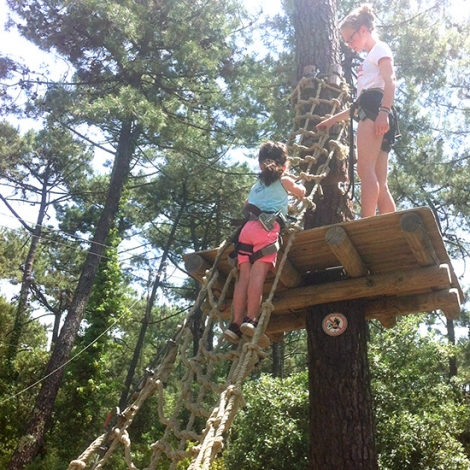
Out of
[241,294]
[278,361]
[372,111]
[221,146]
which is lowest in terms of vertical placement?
[241,294]

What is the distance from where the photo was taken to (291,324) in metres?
3.44

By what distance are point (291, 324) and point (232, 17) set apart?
21.2ft

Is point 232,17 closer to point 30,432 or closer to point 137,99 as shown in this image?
point 137,99

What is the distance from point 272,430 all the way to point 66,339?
129 inches

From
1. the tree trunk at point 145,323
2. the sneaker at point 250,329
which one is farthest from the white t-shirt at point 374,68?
the tree trunk at point 145,323

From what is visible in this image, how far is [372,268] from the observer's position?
306cm

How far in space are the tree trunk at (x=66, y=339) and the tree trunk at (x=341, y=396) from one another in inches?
213

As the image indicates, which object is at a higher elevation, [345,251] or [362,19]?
[362,19]

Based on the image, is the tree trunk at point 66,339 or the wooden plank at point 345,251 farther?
the tree trunk at point 66,339

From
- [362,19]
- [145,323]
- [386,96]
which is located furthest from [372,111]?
[145,323]

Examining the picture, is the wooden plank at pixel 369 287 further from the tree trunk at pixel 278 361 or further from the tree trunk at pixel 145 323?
the tree trunk at pixel 278 361

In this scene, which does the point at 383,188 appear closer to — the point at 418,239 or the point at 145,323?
the point at 418,239

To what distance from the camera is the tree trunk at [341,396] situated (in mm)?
2697

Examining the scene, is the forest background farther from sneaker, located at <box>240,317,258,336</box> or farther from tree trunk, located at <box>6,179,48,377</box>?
sneaker, located at <box>240,317,258,336</box>
